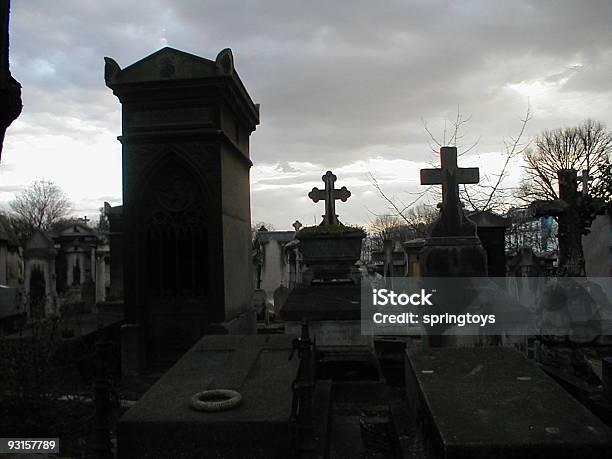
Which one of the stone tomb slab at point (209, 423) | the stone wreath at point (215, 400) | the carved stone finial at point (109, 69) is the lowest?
the stone tomb slab at point (209, 423)

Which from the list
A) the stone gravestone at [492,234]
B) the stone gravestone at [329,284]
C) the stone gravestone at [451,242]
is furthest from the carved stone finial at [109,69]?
the stone gravestone at [492,234]

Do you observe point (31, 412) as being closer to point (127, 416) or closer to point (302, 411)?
point (127, 416)

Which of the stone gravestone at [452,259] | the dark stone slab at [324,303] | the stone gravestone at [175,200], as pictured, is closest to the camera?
the stone gravestone at [452,259]

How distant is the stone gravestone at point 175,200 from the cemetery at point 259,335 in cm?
2

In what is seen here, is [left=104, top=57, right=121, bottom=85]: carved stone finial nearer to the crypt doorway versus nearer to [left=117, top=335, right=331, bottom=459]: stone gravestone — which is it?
the crypt doorway

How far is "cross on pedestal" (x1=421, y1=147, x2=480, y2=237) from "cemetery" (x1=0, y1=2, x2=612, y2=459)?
3cm

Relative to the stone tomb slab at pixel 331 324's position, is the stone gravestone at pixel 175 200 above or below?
above

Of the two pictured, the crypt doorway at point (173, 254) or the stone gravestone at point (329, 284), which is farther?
the crypt doorway at point (173, 254)

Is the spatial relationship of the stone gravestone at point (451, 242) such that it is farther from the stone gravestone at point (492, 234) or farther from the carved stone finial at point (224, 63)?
the carved stone finial at point (224, 63)

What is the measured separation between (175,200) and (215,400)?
4.47 meters

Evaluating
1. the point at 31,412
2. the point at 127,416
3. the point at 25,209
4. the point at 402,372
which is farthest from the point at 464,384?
the point at 25,209

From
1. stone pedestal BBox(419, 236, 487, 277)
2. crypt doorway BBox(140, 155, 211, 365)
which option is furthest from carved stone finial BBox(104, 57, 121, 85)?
stone pedestal BBox(419, 236, 487, 277)

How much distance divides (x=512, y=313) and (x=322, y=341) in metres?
2.36

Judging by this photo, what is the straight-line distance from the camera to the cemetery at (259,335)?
2869mm
